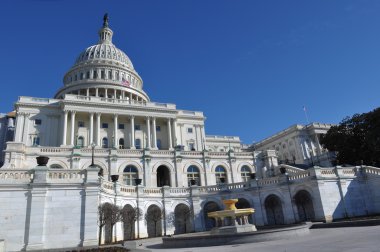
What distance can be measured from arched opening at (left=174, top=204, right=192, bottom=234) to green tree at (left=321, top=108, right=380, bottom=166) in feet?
114

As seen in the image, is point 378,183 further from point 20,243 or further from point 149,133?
point 149,133

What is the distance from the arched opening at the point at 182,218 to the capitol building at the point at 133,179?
0.13m

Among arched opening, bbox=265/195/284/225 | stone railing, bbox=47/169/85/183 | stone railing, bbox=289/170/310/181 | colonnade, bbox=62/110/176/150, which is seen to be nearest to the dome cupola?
colonnade, bbox=62/110/176/150

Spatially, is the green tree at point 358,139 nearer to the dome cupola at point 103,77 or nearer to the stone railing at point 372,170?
the stone railing at point 372,170

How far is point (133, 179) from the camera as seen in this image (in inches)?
2078

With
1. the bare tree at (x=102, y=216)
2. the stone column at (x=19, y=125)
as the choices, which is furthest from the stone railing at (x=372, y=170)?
the stone column at (x=19, y=125)

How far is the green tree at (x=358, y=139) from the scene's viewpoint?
52219mm

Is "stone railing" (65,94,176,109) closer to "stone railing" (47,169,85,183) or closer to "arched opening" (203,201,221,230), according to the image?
"arched opening" (203,201,221,230)

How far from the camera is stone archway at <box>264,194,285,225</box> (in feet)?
132

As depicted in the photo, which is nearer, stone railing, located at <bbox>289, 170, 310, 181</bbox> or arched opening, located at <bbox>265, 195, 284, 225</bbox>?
stone railing, located at <bbox>289, 170, 310, 181</bbox>

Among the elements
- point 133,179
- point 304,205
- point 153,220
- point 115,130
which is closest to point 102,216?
point 153,220

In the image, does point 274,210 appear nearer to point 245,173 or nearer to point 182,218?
point 182,218

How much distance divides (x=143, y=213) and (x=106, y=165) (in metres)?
17.9

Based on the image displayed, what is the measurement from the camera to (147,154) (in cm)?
5500
